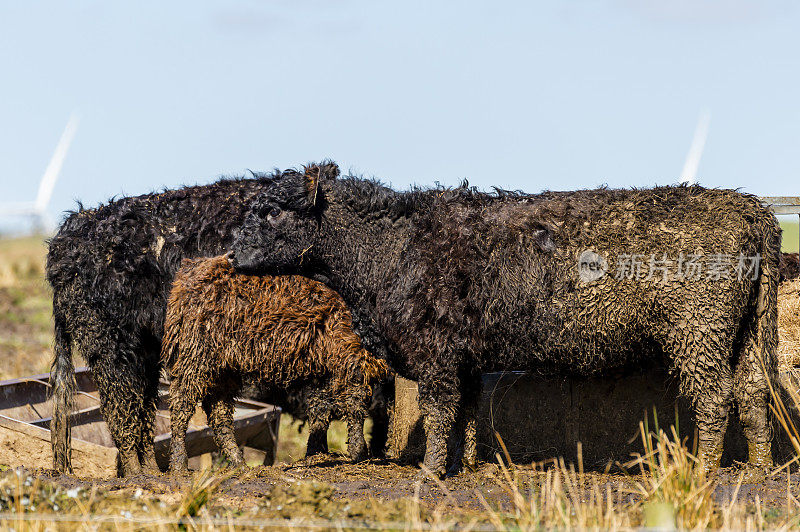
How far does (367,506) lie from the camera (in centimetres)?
579

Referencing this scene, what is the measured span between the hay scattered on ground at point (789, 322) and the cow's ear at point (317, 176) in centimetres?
469

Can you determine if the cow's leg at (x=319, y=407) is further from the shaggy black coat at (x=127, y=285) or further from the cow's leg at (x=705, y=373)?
the cow's leg at (x=705, y=373)

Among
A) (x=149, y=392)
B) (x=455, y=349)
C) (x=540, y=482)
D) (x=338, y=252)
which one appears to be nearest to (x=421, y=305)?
(x=455, y=349)

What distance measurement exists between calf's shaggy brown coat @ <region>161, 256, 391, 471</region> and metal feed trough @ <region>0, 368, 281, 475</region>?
1279 millimetres

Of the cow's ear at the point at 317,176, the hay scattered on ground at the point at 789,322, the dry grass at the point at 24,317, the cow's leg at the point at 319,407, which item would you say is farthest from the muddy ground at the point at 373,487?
the dry grass at the point at 24,317

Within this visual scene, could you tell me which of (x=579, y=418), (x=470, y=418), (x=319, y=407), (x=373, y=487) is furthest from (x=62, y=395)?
(x=579, y=418)

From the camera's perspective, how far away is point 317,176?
8000mm

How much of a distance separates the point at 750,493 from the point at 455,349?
8.28 feet

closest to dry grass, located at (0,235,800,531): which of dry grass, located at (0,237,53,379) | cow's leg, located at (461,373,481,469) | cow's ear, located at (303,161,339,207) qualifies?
cow's leg, located at (461,373,481,469)

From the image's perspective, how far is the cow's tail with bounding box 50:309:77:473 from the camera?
344 inches

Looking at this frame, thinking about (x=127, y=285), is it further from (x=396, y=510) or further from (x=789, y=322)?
(x=789, y=322)

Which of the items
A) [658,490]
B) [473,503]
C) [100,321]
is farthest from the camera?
[100,321]

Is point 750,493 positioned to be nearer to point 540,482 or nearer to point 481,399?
point 540,482

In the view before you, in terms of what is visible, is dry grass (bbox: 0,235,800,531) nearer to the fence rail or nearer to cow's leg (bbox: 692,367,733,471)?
cow's leg (bbox: 692,367,733,471)
